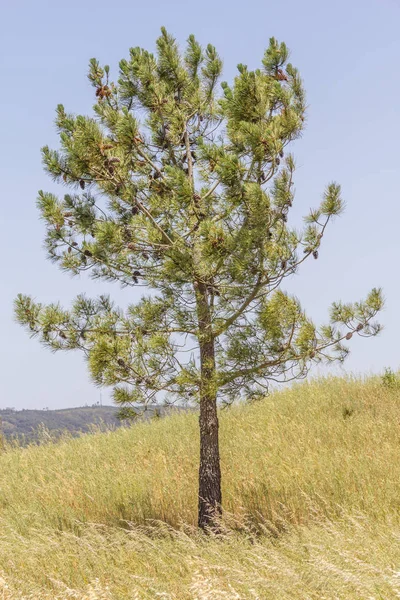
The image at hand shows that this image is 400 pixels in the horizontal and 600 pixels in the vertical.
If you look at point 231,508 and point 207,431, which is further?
point 231,508

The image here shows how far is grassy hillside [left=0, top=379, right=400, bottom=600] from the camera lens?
15.9 ft

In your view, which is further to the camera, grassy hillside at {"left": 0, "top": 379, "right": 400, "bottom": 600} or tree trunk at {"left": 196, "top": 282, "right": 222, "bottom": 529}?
tree trunk at {"left": 196, "top": 282, "right": 222, "bottom": 529}

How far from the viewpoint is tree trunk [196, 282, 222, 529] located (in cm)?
775

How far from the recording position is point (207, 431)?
7.87 metres

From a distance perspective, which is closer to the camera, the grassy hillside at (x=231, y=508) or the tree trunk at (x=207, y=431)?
the grassy hillside at (x=231, y=508)

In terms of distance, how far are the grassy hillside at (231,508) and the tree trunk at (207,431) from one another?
330 millimetres

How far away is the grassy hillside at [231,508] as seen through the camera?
191 inches

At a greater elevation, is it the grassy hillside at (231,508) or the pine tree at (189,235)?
the pine tree at (189,235)

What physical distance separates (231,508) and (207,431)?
5.16ft

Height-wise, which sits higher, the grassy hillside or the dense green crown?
the dense green crown

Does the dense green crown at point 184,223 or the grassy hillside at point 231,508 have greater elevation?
the dense green crown at point 184,223

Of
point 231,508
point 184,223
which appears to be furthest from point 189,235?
point 231,508

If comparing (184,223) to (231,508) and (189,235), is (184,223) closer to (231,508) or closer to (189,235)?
(189,235)

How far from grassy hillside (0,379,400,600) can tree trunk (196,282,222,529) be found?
0.33 metres
